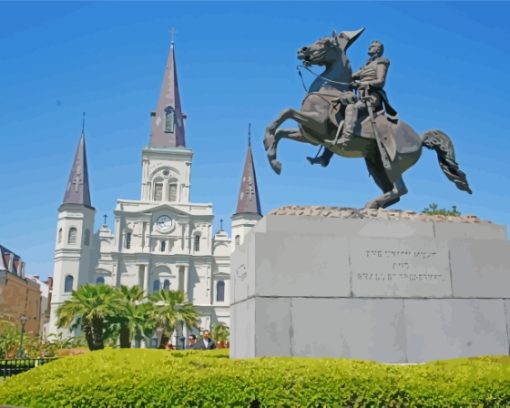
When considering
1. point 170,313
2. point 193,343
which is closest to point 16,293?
point 170,313

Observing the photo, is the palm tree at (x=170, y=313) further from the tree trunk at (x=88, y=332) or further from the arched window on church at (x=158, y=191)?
the arched window on church at (x=158, y=191)

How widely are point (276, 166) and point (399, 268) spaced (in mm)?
2542

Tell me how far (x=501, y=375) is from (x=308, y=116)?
16.0ft

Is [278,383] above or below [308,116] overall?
below

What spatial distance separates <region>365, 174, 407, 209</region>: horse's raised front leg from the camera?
9523 mm

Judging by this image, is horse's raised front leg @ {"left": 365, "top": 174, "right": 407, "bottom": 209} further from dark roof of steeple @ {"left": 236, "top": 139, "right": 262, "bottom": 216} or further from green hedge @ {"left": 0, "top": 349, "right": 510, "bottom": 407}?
dark roof of steeple @ {"left": 236, "top": 139, "right": 262, "bottom": 216}

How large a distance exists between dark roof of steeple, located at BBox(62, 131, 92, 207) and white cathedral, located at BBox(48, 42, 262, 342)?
0.41 feet

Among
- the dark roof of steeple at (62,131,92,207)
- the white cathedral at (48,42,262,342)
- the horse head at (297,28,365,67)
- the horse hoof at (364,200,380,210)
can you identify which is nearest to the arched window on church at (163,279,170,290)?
the white cathedral at (48,42,262,342)

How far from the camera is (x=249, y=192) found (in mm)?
76188

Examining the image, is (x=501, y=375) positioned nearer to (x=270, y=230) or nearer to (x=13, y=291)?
(x=270, y=230)

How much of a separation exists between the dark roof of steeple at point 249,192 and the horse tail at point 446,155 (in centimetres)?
6535

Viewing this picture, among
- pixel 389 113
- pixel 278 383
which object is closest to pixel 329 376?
pixel 278 383

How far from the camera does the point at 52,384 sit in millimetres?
5191

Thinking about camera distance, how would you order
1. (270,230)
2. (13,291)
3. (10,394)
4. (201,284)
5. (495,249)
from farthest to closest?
1. (201,284)
2. (13,291)
3. (495,249)
4. (270,230)
5. (10,394)
